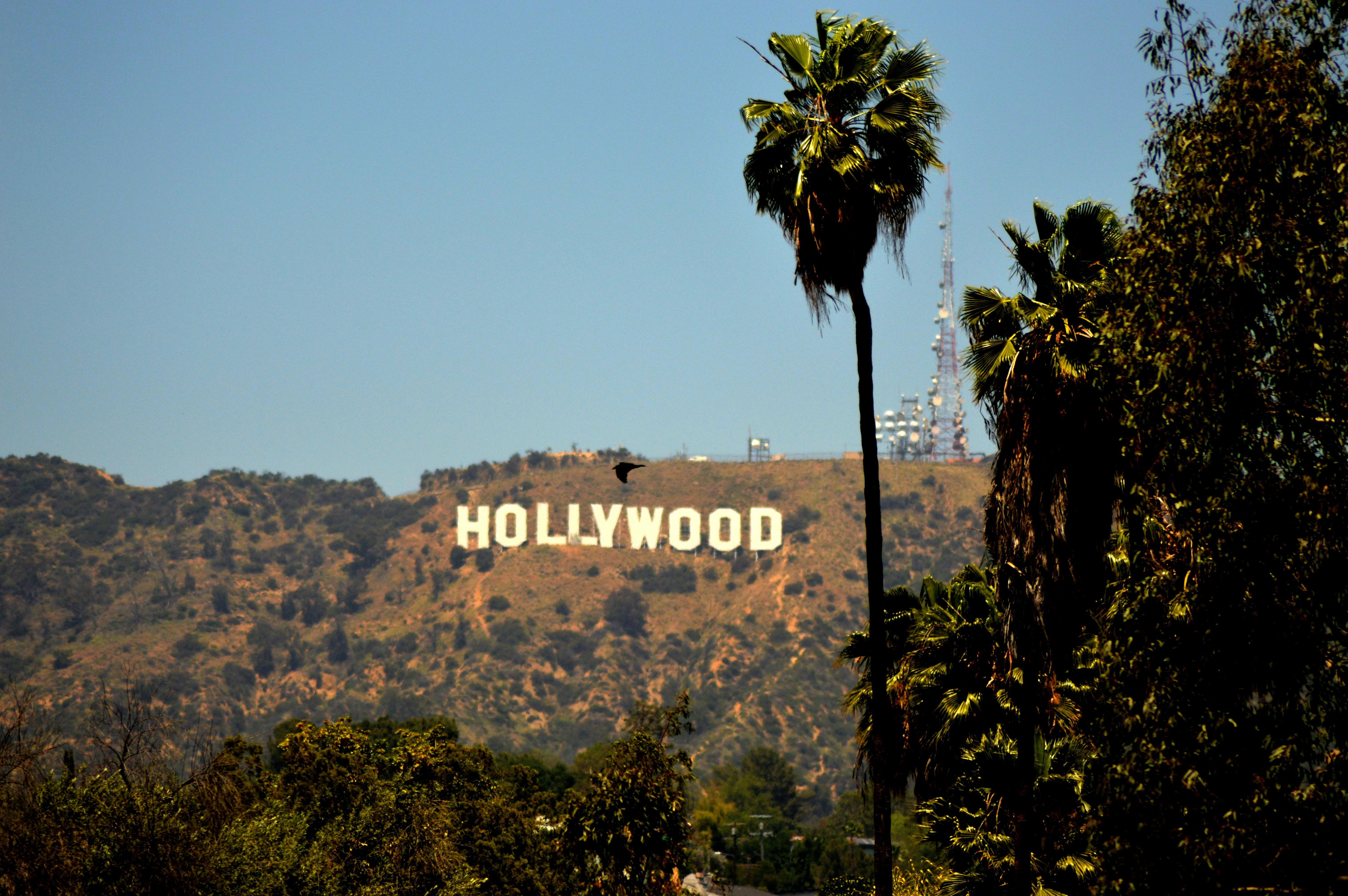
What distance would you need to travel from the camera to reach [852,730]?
195875mm

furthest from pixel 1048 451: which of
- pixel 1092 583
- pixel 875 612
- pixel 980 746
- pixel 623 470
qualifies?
pixel 623 470

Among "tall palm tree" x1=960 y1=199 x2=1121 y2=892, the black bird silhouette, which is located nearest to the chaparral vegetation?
"tall palm tree" x1=960 y1=199 x2=1121 y2=892

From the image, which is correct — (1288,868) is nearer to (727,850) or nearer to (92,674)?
(727,850)

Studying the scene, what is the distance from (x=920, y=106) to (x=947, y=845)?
1320 cm

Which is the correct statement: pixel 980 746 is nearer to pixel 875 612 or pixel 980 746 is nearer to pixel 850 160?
pixel 875 612

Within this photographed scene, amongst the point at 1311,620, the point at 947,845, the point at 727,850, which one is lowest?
the point at 727,850

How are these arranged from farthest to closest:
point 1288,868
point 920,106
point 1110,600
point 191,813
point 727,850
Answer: point 727,850 < point 191,813 < point 920,106 < point 1110,600 < point 1288,868

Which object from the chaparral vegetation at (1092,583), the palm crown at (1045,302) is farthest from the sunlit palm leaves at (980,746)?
the palm crown at (1045,302)

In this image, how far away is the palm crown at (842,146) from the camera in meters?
21.2

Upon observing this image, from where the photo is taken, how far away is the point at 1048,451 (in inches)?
757

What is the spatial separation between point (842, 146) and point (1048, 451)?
234 inches

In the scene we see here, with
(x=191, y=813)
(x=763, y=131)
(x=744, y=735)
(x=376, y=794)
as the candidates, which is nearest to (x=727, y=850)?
(x=744, y=735)

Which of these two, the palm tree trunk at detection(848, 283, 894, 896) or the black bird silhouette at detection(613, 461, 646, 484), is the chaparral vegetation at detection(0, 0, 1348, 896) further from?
the black bird silhouette at detection(613, 461, 646, 484)

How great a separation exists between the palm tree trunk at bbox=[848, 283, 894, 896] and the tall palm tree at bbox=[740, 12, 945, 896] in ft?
0.10
